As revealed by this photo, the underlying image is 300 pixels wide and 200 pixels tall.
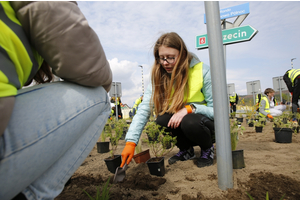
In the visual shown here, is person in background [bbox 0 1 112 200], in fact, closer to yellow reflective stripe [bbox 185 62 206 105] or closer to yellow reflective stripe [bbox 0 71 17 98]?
yellow reflective stripe [bbox 0 71 17 98]

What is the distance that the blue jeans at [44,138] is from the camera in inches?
25.6

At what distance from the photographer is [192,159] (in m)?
2.31

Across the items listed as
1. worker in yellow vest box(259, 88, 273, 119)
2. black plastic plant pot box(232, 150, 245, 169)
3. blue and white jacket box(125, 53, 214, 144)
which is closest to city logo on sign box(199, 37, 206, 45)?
blue and white jacket box(125, 53, 214, 144)

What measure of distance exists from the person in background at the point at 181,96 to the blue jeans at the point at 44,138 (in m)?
0.93

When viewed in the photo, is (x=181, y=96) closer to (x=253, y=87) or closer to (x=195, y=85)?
(x=195, y=85)

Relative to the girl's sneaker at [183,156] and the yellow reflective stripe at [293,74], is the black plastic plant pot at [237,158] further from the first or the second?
the yellow reflective stripe at [293,74]

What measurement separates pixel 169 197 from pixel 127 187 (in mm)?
381

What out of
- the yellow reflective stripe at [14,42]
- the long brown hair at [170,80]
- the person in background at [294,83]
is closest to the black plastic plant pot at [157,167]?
the long brown hair at [170,80]

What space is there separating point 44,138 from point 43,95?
0.57 ft

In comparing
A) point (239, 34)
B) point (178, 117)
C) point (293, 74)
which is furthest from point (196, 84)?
point (293, 74)

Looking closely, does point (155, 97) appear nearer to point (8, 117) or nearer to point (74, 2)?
point (74, 2)

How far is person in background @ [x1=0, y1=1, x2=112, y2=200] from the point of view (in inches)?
25.2

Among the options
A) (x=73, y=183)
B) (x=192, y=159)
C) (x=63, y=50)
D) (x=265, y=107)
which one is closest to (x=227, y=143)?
(x=192, y=159)

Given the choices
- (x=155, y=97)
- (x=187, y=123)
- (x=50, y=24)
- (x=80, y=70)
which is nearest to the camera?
(x=50, y=24)
